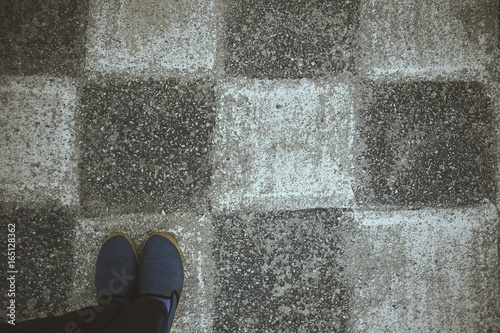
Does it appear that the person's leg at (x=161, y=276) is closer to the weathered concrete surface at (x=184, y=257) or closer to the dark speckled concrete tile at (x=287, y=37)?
the weathered concrete surface at (x=184, y=257)

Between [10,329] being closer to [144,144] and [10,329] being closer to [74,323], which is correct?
[74,323]

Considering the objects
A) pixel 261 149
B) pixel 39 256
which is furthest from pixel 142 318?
pixel 261 149

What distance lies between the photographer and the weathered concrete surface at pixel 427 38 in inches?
58.1

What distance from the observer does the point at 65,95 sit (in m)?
1.45

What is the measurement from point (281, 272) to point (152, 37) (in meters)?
1.19

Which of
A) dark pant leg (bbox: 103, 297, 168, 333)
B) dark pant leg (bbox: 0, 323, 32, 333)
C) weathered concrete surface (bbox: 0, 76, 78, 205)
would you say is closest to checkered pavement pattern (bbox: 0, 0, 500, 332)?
weathered concrete surface (bbox: 0, 76, 78, 205)

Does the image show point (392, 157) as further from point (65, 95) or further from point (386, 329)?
point (65, 95)

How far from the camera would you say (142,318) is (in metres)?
1.23

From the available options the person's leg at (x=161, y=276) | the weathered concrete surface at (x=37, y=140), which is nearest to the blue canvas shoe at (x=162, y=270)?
the person's leg at (x=161, y=276)

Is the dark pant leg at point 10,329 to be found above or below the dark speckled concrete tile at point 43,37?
below

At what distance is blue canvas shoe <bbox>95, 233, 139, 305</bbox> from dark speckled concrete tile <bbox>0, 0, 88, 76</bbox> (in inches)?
30.3

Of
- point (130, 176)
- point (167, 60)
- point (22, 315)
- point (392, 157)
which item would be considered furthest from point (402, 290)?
point (22, 315)

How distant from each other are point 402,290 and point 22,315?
1.70m

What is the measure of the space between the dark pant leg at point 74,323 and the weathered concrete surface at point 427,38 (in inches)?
57.7
